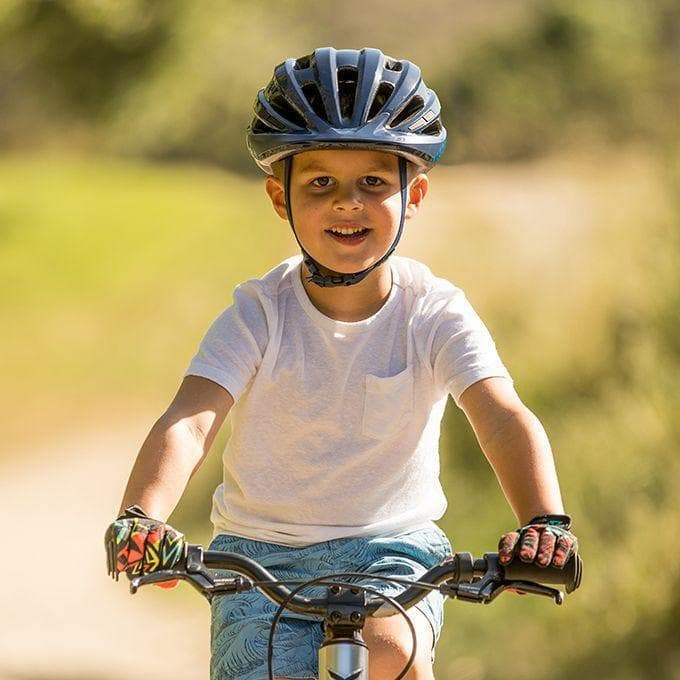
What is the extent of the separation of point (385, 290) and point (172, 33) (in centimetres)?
1019

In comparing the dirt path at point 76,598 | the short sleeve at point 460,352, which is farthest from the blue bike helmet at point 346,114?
the dirt path at point 76,598

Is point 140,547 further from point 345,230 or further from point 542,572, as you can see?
point 345,230

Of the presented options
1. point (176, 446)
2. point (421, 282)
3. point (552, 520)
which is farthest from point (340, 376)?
point (552, 520)

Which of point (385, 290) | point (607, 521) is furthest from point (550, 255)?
point (385, 290)

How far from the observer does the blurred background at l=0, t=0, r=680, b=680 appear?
7574 mm

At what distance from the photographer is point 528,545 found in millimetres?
2680

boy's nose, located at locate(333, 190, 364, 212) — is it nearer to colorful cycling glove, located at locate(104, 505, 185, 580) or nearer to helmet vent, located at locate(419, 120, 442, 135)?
helmet vent, located at locate(419, 120, 442, 135)

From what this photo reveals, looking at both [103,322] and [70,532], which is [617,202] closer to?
[70,532]

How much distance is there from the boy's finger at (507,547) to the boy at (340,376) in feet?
1.55

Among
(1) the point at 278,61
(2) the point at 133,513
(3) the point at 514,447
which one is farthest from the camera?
(1) the point at 278,61

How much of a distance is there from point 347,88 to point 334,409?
760mm

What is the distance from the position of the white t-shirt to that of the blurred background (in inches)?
156

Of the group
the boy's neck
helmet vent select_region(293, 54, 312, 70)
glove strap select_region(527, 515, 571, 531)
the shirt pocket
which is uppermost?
helmet vent select_region(293, 54, 312, 70)

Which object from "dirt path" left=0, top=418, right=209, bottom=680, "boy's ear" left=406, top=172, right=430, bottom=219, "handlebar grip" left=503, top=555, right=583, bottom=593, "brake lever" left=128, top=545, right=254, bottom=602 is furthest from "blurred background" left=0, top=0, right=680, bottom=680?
"brake lever" left=128, top=545, right=254, bottom=602
